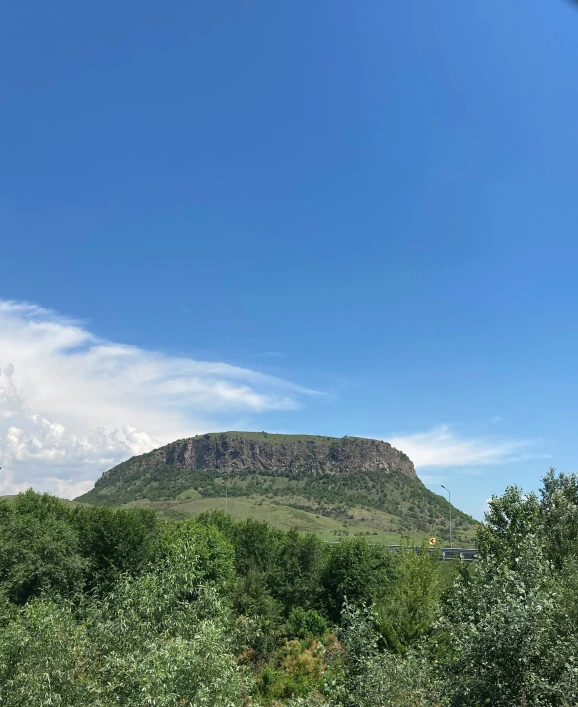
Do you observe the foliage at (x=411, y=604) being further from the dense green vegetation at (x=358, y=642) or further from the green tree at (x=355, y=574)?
the green tree at (x=355, y=574)

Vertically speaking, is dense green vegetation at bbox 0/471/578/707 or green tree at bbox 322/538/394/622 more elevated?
dense green vegetation at bbox 0/471/578/707

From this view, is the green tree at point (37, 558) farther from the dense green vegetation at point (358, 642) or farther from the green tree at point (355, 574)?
the green tree at point (355, 574)

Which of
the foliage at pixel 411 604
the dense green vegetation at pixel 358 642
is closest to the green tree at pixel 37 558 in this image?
the dense green vegetation at pixel 358 642

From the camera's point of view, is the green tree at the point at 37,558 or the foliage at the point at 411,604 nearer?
the foliage at the point at 411,604

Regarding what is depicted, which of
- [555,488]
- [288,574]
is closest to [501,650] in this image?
[555,488]

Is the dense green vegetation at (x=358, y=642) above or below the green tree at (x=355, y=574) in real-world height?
above

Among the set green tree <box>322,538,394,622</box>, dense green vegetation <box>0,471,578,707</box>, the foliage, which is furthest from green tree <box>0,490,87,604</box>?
the foliage

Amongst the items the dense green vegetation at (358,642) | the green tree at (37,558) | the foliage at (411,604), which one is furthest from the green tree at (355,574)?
the green tree at (37,558)

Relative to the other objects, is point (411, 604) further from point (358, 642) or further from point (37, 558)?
point (37, 558)

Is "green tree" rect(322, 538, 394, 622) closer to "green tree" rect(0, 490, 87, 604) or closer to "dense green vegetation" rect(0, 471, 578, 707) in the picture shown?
"dense green vegetation" rect(0, 471, 578, 707)

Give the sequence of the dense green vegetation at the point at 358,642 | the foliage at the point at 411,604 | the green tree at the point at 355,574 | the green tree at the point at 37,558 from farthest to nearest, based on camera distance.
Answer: the green tree at the point at 355,574 → the green tree at the point at 37,558 → the foliage at the point at 411,604 → the dense green vegetation at the point at 358,642

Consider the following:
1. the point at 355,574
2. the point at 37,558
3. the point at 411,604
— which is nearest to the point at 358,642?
the point at 411,604

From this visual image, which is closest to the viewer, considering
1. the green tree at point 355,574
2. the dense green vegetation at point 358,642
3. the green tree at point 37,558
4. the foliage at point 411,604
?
the dense green vegetation at point 358,642

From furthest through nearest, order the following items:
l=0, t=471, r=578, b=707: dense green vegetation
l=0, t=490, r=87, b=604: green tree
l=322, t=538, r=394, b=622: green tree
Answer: l=322, t=538, r=394, b=622: green tree < l=0, t=490, r=87, b=604: green tree < l=0, t=471, r=578, b=707: dense green vegetation
